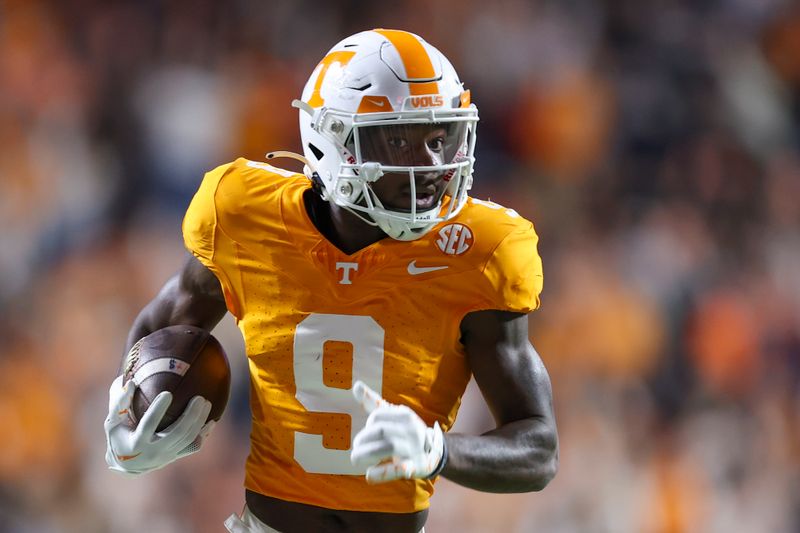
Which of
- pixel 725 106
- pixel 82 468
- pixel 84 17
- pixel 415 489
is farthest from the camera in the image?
pixel 725 106

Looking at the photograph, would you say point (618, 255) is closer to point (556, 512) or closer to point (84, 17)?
point (556, 512)

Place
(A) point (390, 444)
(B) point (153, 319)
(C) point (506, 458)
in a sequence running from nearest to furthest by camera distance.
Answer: (A) point (390, 444) < (C) point (506, 458) < (B) point (153, 319)

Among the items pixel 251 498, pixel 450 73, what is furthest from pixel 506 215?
pixel 251 498

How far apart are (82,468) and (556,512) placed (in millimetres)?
1603

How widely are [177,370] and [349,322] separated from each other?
1.10 feet

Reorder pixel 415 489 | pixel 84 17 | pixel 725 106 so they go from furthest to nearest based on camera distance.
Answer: pixel 725 106 → pixel 84 17 → pixel 415 489

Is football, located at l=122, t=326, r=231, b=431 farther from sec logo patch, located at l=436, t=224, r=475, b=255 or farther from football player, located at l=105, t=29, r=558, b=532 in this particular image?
sec logo patch, located at l=436, t=224, r=475, b=255

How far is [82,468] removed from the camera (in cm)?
370

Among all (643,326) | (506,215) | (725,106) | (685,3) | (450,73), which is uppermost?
(450,73)

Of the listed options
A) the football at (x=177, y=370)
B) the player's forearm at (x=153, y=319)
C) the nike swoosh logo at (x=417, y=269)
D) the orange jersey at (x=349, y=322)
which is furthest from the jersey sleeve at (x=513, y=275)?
the player's forearm at (x=153, y=319)

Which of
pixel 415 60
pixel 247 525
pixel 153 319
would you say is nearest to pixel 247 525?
pixel 247 525

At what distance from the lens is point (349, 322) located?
211 centimetres

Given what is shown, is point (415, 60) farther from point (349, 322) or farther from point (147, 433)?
point (147, 433)

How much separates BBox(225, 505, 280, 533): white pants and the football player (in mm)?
12
